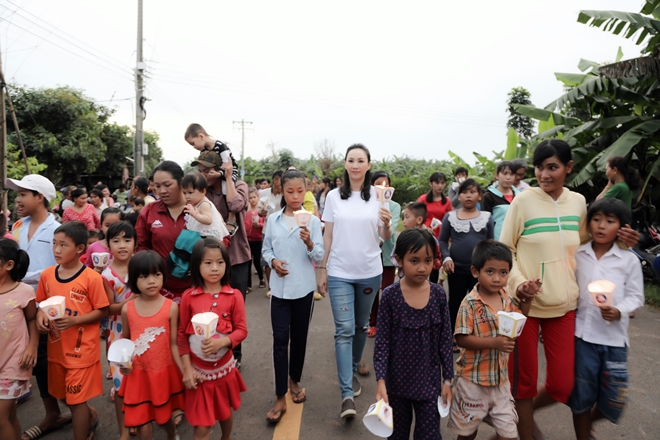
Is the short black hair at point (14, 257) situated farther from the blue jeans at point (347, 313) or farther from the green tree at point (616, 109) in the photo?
the green tree at point (616, 109)

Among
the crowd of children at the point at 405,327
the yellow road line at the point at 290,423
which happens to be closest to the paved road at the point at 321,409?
the yellow road line at the point at 290,423

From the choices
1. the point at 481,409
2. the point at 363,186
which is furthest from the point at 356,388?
the point at 363,186

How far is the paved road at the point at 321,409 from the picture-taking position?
10.3 ft

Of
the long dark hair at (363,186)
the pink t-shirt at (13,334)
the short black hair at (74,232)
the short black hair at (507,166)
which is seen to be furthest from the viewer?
the short black hair at (507,166)

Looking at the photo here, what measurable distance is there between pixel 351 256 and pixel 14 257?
247cm

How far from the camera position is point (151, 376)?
2701 mm

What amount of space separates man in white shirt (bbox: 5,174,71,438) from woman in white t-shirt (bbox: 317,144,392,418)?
2.26 meters

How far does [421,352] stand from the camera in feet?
8.25

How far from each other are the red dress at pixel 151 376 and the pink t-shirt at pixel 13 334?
0.76 metres

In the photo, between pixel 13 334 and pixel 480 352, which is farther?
pixel 13 334

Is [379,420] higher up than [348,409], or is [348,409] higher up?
[379,420]

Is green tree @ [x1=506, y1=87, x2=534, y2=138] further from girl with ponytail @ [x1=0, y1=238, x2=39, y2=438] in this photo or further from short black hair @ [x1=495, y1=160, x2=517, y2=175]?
girl with ponytail @ [x1=0, y1=238, x2=39, y2=438]

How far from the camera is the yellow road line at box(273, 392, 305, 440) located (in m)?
3.09

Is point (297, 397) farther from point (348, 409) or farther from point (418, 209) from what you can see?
point (418, 209)
